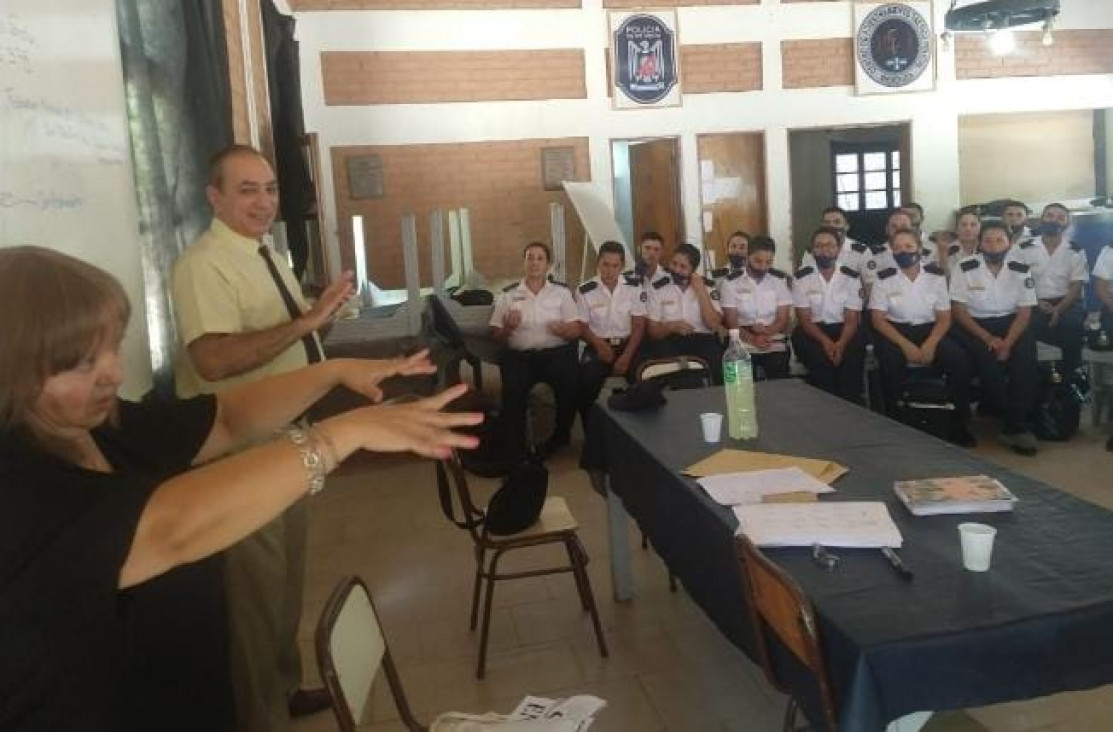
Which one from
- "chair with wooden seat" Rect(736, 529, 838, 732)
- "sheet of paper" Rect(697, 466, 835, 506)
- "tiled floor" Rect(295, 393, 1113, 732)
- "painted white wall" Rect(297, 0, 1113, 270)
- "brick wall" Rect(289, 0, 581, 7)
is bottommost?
"tiled floor" Rect(295, 393, 1113, 732)

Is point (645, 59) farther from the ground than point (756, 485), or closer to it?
farther from the ground

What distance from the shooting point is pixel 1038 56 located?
8.89 m

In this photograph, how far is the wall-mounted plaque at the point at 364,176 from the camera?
7848 millimetres

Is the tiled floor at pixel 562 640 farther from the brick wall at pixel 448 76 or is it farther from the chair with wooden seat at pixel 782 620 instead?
the brick wall at pixel 448 76

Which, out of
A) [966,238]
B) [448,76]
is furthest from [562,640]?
[448,76]

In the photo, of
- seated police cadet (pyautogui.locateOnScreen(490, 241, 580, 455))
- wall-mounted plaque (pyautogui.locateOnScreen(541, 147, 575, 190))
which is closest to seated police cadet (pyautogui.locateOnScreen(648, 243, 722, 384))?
seated police cadet (pyautogui.locateOnScreen(490, 241, 580, 455))

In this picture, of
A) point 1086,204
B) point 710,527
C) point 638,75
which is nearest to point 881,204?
point 1086,204

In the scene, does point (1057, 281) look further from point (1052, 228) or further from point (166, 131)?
point (166, 131)

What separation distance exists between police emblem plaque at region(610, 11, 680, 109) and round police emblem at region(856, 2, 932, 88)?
1.87 metres

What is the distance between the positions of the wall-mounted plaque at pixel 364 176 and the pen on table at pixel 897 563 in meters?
6.87

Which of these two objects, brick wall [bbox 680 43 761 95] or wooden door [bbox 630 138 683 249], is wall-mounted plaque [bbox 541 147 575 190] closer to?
wooden door [bbox 630 138 683 249]

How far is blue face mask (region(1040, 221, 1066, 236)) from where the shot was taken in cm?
550

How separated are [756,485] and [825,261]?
3.59 m

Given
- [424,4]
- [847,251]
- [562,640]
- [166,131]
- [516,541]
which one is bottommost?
[562,640]
